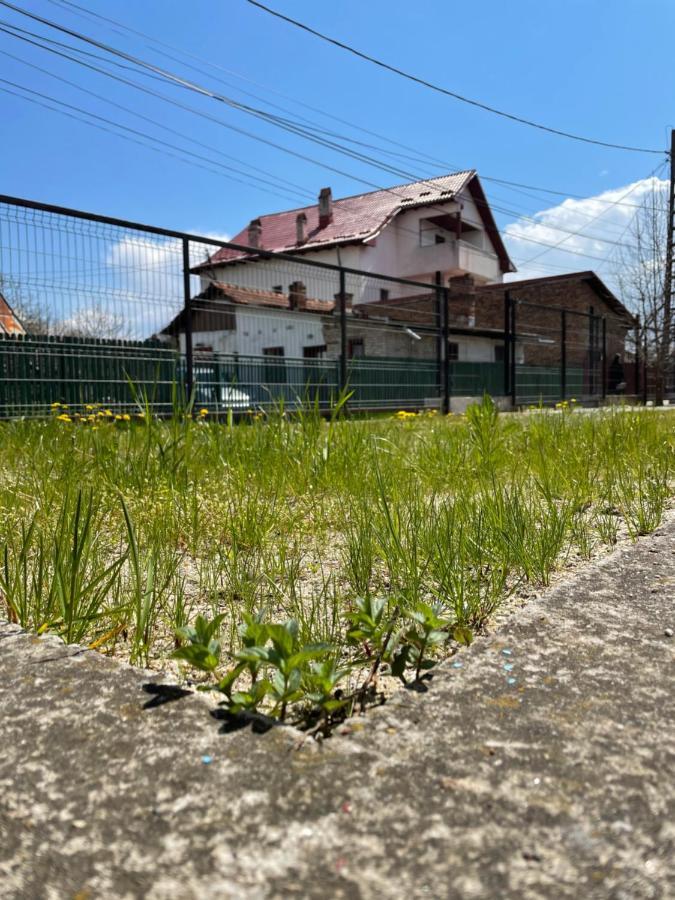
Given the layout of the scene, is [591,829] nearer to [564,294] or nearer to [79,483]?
[79,483]

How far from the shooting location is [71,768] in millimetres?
729

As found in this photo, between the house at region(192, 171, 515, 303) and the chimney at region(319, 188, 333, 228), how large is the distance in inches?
1.9

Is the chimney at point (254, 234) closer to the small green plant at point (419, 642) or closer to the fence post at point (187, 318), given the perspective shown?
the fence post at point (187, 318)

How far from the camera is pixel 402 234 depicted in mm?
29750

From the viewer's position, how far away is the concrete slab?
0.57m

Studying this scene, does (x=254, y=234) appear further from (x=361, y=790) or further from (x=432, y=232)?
(x=361, y=790)

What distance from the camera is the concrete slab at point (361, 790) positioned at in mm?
575

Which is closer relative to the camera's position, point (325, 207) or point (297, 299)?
point (297, 299)

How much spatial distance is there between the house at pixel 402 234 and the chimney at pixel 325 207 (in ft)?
0.15

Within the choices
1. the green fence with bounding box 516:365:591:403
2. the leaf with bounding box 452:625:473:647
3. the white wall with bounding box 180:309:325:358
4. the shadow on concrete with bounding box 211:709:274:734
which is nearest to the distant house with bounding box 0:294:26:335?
the white wall with bounding box 180:309:325:358

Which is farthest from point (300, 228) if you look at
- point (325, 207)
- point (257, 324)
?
point (257, 324)

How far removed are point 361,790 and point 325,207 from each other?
Result: 3258 cm

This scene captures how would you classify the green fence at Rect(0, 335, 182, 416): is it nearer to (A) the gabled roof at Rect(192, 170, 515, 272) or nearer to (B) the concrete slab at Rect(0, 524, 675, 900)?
(B) the concrete slab at Rect(0, 524, 675, 900)

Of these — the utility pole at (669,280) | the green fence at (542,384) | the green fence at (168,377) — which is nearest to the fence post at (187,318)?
the green fence at (168,377)
